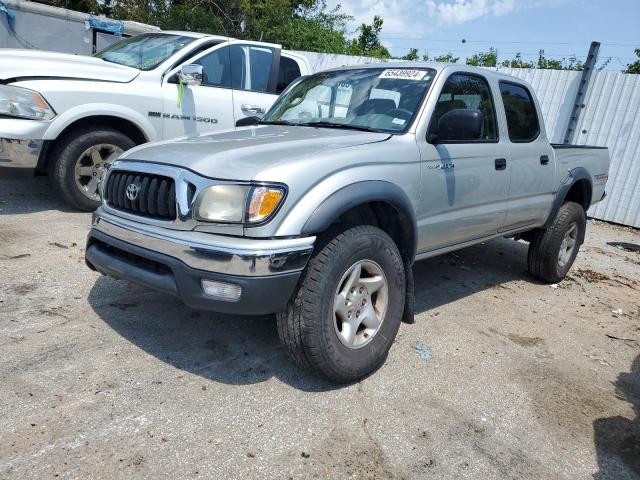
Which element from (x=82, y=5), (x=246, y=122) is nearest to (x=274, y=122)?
(x=246, y=122)

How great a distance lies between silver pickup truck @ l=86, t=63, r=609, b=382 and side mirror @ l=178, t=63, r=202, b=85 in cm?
135

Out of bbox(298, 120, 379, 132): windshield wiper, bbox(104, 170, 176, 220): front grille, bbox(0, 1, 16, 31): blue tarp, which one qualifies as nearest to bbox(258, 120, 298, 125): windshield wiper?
bbox(298, 120, 379, 132): windshield wiper

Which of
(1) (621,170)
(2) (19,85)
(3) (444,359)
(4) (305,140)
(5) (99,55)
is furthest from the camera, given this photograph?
(1) (621,170)

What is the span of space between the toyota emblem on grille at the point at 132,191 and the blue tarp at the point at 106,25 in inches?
432

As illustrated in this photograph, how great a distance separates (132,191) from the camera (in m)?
2.86

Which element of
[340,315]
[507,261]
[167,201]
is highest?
[167,201]

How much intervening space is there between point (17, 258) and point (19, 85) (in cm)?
166

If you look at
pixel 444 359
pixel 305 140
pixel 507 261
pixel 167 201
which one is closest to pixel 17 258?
pixel 167 201

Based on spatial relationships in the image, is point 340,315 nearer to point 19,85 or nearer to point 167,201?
point 167,201

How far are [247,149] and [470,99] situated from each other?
2021mm

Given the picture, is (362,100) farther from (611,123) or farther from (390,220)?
(611,123)

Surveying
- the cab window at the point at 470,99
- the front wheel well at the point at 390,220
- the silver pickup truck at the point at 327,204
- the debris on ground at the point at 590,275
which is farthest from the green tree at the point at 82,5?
the front wheel well at the point at 390,220

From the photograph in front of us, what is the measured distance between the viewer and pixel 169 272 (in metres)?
2.64

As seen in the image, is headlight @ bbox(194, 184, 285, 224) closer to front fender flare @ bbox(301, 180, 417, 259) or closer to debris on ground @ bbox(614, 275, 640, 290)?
front fender flare @ bbox(301, 180, 417, 259)
